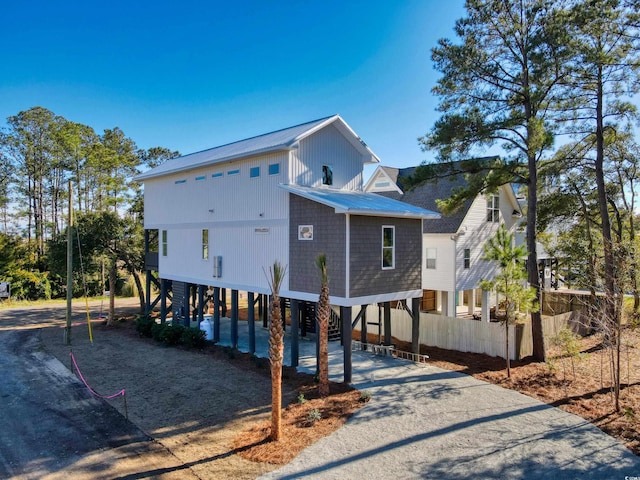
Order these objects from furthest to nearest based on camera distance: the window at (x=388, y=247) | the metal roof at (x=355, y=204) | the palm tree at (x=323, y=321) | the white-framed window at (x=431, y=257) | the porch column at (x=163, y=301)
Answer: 1. the porch column at (x=163, y=301)
2. the white-framed window at (x=431, y=257)
3. the window at (x=388, y=247)
4. the metal roof at (x=355, y=204)
5. the palm tree at (x=323, y=321)

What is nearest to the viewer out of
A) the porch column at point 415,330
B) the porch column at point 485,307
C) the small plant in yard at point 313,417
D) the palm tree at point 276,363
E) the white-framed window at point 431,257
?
the palm tree at point 276,363

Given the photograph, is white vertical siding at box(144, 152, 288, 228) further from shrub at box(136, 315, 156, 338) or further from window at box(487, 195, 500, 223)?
window at box(487, 195, 500, 223)

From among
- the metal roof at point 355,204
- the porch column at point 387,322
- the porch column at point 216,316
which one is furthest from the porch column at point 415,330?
the porch column at point 216,316

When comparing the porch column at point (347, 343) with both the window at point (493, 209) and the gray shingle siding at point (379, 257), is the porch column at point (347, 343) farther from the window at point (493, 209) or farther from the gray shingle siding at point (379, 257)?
the window at point (493, 209)

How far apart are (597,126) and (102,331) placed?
2502 centimetres

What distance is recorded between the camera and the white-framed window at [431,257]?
856 inches

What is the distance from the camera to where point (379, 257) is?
13484 mm

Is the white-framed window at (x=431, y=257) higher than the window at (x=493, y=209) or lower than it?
lower

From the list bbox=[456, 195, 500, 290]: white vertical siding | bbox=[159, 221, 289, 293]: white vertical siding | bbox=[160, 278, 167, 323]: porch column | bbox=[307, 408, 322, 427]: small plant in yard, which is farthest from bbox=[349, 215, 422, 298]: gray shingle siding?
bbox=[160, 278, 167, 323]: porch column

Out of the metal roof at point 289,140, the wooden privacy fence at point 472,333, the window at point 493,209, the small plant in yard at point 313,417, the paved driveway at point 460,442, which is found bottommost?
the paved driveway at point 460,442

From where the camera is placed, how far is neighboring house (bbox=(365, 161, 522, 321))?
21094mm

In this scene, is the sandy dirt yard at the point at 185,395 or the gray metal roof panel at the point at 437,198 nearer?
the sandy dirt yard at the point at 185,395

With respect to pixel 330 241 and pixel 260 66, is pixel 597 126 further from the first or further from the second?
pixel 260 66

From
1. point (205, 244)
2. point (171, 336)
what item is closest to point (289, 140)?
point (205, 244)
